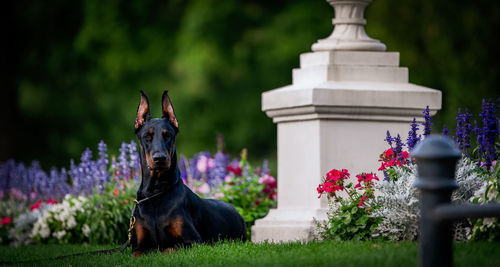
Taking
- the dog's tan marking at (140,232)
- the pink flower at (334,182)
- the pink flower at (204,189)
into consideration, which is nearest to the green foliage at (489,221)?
the pink flower at (334,182)

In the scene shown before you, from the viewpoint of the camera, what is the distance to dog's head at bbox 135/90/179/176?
6906 millimetres

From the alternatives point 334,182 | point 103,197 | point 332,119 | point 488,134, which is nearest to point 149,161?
point 334,182

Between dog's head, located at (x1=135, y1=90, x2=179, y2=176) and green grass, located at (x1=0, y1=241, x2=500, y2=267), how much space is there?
0.75m

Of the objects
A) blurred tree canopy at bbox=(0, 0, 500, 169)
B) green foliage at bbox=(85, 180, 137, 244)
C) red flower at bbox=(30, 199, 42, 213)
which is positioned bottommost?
green foliage at bbox=(85, 180, 137, 244)

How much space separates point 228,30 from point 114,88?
12.7ft

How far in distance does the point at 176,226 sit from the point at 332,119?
231 centimetres

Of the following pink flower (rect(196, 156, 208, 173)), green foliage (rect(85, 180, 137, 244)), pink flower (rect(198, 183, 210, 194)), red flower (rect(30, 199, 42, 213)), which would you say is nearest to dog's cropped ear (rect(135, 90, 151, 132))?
green foliage (rect(85, 180, 137, 244))

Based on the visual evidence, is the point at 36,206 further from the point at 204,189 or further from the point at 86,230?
the point at 204,189

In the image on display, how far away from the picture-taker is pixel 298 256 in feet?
19.4

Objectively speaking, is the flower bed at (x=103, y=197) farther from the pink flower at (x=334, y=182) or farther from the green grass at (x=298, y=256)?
the pink flower at (x=334, y=182)

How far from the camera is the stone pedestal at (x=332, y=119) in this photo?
8.45 m

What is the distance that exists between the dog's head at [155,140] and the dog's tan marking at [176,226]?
0.43 meters

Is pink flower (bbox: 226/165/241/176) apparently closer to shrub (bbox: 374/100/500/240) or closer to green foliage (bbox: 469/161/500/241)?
shrub (bbox: 374/100/500/240)

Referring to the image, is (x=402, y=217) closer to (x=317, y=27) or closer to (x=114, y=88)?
(x=317, y=27)
